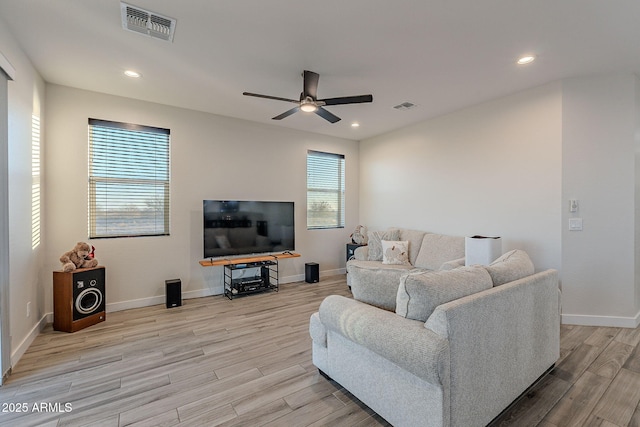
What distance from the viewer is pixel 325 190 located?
581 centimetres

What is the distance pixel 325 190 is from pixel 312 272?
5.47 feet

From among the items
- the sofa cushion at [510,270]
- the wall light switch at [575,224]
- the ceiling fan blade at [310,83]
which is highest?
the ceiling fan blade at [310,83]

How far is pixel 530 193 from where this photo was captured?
11.8 feet

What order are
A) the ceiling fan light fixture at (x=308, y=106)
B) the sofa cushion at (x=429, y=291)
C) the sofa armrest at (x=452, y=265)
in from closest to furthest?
Answer: the sofa cushion at (x=429, y=291)
the ceiling fan light fixture at (x=308, y=106)
the sofa armrest at (x=452, y=265)

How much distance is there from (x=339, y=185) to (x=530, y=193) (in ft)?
10.9

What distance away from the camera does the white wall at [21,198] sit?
2.47 metres

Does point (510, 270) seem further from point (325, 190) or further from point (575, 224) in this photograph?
point (325, 190)

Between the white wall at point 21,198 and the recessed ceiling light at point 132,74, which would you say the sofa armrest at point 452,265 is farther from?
the white wall at point 21,198

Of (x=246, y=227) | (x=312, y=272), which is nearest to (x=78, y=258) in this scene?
(x=246, y=227)

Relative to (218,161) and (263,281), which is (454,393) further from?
(218,161)

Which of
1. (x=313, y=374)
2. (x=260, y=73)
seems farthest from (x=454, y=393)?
(x=260, y=73)

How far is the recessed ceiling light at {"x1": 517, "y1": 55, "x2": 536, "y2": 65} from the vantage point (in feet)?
9.26

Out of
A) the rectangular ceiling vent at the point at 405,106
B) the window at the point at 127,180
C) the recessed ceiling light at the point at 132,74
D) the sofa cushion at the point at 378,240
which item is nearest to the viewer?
the recessed ceiling light at the point at 132,74

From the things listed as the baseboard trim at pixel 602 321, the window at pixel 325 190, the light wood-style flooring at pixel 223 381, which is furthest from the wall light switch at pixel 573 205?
the window at pixel 325 190
